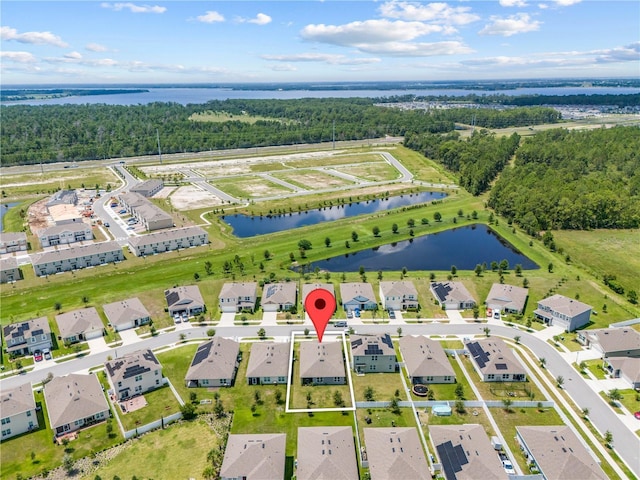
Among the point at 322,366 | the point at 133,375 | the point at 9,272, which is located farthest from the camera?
the point at 9,272

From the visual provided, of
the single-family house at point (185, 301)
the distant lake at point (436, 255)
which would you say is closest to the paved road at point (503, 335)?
the single-family house at point (185, 301)

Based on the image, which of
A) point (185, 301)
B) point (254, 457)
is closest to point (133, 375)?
point (254, 457)

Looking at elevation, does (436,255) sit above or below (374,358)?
below

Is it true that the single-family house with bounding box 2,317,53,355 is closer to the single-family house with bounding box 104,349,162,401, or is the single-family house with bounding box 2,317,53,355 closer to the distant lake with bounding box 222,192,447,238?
the single-family house with bounding box 104,349,162,401

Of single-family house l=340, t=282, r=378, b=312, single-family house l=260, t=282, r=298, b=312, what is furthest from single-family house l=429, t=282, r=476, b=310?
single-family house l=260, t=282, r=298, b=312

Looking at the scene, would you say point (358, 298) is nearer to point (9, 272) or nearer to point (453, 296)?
point (453, 296)
